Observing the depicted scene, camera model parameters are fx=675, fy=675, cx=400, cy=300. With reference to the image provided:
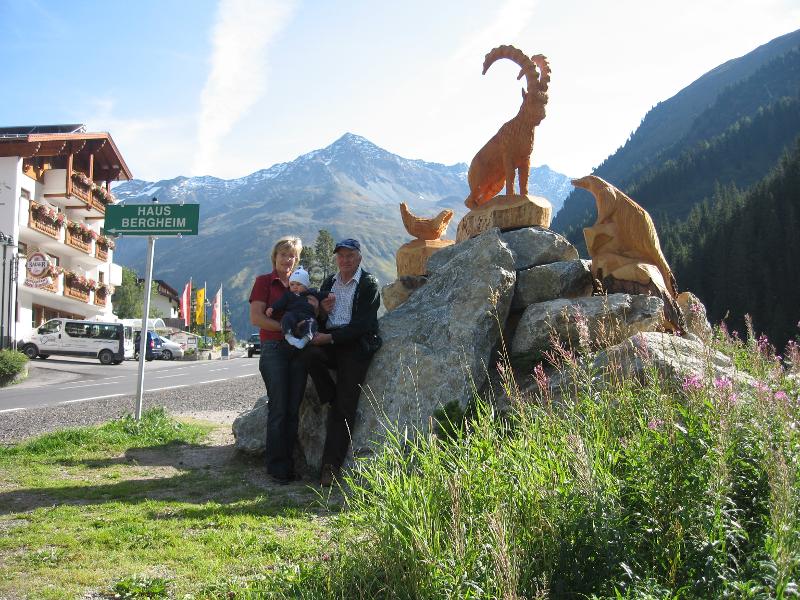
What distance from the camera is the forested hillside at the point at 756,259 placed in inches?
2400

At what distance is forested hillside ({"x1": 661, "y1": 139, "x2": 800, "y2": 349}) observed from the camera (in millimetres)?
60969

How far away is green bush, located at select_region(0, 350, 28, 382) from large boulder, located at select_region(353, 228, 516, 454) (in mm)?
17638

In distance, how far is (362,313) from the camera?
6.09 m

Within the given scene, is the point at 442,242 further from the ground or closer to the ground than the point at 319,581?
further from the ground

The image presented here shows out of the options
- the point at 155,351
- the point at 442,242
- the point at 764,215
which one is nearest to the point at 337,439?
the point at 442,242

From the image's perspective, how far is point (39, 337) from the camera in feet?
109

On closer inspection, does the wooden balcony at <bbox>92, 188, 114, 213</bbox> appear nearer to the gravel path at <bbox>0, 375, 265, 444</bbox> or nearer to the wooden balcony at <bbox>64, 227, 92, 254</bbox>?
the wooden balcony at <bbox>64, 227, 92, 254</bbox>

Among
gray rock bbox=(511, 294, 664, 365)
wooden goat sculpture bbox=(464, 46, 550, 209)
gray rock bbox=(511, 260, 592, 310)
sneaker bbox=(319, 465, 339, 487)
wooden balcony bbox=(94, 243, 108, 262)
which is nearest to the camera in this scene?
sneaker bbox=(319, 465, 339, 487)

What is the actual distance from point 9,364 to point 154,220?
1435 centimetres

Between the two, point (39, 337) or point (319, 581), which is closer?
point (319, 581)

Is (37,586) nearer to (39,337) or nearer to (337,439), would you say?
(337,439)

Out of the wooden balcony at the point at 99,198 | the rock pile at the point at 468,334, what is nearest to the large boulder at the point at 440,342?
the rock pile at the point at 468,334

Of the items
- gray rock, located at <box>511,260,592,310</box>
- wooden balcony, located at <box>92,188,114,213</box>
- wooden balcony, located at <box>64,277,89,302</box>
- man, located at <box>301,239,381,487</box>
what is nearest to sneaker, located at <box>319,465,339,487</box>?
man, located at <box>301,239,381,487</box>

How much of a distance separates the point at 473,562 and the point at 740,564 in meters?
0.94
